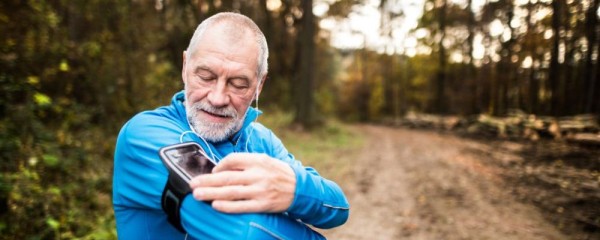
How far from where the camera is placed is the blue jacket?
1.29 metres

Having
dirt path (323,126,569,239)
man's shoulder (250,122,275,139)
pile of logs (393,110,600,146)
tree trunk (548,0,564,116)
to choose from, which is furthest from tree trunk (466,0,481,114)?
man's shoulder (250,122,275,139)

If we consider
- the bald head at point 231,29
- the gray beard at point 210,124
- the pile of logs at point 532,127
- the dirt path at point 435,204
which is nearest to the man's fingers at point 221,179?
the gray beard at point 210,124

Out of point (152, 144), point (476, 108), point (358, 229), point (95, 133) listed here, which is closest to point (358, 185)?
point (358, 229)

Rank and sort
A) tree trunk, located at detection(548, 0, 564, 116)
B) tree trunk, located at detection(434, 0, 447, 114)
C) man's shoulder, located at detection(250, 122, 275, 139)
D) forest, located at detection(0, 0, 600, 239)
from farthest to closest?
tree trunk, located at detection(434, 0, 447, 114) < tree trunk, located at detection(548, 0, 564, 116) < forest, located at detection(0, 0, 600, 239) < man's shoulder, located at detection(250, 122, 275, 139)

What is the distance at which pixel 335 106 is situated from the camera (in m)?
38.9

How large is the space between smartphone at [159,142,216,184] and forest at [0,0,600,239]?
2.79 m

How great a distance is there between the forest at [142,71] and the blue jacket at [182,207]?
8.13 ft

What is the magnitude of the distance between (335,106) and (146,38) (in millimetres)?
31577

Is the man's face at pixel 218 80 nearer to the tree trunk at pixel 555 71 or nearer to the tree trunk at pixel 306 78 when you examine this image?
the tree trunk at pixel 555 71

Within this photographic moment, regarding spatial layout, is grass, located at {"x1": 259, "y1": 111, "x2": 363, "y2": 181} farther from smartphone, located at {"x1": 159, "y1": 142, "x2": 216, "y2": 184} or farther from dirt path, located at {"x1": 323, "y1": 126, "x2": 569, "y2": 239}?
smartphone, located at {"x1": 159, "y1": 142, "x2": 216, "y2": 184}

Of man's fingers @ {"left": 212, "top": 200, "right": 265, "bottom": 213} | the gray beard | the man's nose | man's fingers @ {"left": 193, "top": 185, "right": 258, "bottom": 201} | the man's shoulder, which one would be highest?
the man's nose

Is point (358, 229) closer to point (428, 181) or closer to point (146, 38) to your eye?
point (428, 181)

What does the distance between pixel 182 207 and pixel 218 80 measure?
0.71 metres

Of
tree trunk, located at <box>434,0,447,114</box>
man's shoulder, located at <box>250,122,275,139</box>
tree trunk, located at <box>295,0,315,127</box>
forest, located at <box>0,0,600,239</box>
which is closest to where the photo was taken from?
man's shoulder, located at <box>250,122,275,139</box>
